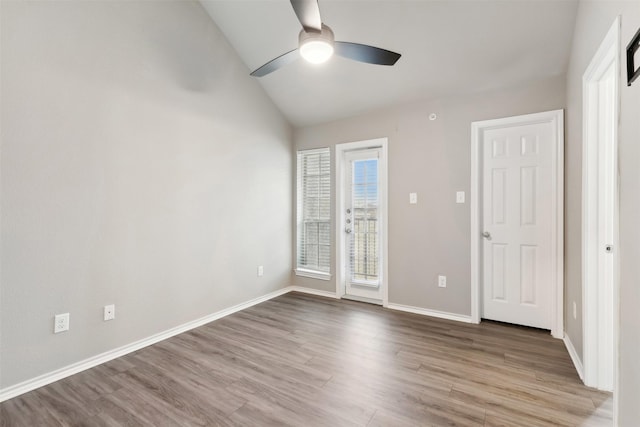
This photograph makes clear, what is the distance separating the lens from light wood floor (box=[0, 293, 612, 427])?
5.55 feet

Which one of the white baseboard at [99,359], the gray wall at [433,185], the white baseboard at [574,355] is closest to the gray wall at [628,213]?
the white baseboard at [574,355]

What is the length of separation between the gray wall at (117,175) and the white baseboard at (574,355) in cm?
317

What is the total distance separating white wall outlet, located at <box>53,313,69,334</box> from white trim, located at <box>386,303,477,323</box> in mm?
3062

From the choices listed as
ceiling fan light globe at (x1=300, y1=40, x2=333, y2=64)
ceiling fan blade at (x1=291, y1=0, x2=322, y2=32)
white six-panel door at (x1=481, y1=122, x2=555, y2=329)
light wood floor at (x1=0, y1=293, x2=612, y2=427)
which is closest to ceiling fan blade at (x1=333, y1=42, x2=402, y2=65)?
ceiling fan light globe at (x1=300, y1=40, x2=333, y2=64)

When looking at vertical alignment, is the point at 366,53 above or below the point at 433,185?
above

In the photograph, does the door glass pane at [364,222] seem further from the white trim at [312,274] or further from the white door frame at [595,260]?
the white door frame at [595,260]

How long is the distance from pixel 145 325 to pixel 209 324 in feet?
2.09

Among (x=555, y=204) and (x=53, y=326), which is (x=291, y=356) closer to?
(x=53, y=326)

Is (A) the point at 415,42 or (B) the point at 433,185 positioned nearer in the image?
(A) the point at 415,42

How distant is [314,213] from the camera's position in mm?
4312

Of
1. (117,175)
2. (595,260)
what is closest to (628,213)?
(595,260)

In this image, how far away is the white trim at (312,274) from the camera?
4098 millimetres

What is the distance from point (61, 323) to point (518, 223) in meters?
4.01

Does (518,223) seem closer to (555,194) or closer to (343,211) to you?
(555,194)
